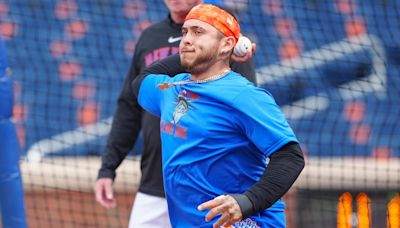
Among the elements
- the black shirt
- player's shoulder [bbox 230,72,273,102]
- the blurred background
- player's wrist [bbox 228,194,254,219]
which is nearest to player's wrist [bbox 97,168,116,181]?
the black shirt

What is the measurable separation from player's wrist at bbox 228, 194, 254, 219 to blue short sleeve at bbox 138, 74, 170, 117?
2.38ft

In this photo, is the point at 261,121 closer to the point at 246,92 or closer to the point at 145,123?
the point at 246,92

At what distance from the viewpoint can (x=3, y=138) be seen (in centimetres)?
454

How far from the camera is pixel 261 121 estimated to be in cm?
299

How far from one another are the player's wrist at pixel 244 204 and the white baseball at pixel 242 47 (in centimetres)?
72

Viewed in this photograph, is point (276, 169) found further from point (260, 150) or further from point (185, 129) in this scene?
point (185, 129)

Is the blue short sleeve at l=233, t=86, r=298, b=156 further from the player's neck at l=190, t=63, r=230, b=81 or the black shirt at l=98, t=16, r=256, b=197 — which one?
the black shirt at l=98, t=16, r=256, b=197

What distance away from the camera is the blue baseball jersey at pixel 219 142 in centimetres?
303

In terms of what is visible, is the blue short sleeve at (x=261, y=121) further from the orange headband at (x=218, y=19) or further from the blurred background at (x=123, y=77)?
the blurred background at (x=123, y=77)

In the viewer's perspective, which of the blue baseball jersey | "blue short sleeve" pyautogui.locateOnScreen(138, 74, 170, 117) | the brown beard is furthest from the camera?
"blue short sleeve" pyautogui.locateOnScreen(138, 74, 170, 117)

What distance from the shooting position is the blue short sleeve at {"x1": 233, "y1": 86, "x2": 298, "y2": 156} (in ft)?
9.80

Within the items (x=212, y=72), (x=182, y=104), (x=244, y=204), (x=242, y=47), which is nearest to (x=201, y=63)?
(x=212, y=72)

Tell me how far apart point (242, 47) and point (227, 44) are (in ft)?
0.64

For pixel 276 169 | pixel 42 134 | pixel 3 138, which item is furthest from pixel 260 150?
pixel 42 134
